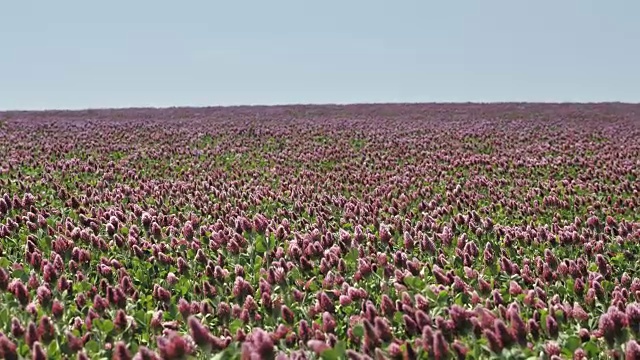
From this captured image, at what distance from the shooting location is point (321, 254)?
638 cm

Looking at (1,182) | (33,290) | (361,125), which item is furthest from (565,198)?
(361,125)

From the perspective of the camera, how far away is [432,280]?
19.3 ft

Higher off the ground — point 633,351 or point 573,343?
point 633,351

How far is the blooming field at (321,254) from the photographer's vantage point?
3.98 m

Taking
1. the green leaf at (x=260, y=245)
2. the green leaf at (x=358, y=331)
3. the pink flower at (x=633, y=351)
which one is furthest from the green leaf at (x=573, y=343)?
the green leaf at (x=260, y=245)

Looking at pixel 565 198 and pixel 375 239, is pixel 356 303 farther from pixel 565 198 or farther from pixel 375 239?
pixel 565 198

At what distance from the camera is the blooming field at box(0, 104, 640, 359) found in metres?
3.98

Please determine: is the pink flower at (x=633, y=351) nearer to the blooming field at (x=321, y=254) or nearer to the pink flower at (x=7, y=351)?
the blooming field at (x=321, y=254)

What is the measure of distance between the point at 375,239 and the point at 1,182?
8853 mm

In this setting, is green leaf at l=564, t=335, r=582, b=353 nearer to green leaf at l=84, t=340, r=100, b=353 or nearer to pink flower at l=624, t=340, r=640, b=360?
pink flower at l=624, t=340, r=640, b=360

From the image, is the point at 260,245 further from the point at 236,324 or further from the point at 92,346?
the point at 92,346

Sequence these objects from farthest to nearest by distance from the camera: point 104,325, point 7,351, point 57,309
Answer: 1. point 57,309
2. point 104,325
3. point 7,351

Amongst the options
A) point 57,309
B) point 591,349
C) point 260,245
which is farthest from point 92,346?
point 260,245

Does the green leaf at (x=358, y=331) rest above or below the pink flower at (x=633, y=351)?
below
